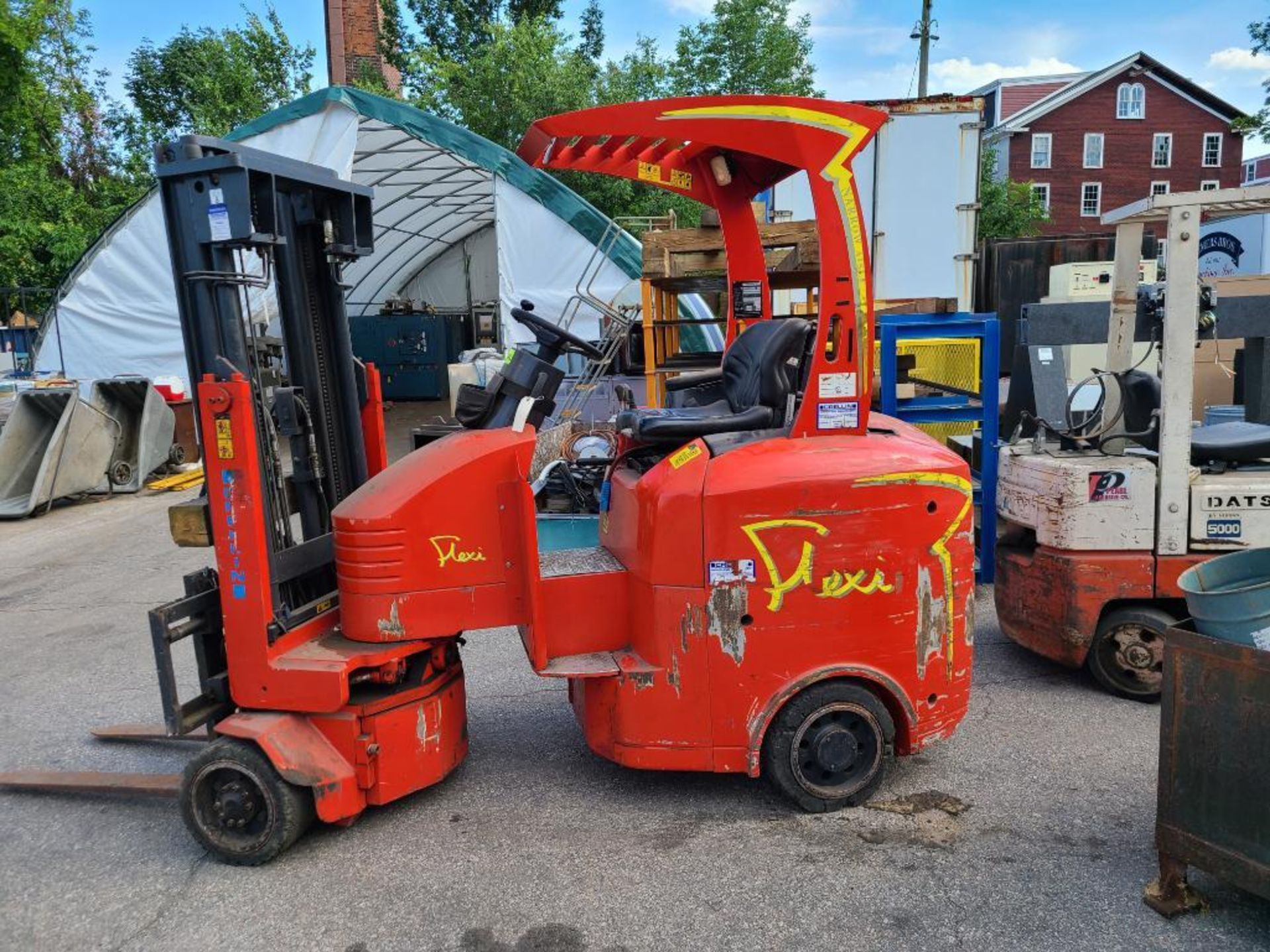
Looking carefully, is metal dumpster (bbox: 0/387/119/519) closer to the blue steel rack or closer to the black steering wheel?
the black steering wheel

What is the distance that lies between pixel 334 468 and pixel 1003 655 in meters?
4.06

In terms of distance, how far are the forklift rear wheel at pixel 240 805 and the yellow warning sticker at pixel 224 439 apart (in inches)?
43.5

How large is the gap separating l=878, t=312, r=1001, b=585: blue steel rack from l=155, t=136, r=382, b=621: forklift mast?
3.78m

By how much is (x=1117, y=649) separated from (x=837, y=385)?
244 centimetres

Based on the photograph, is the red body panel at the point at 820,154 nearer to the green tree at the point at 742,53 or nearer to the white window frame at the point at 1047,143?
the green tree at the point at 742,53

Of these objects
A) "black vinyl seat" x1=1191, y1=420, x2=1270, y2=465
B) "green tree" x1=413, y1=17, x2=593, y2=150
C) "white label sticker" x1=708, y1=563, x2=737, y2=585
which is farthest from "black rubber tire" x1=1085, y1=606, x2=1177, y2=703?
"green tree" x1=413, y1=17, x2=593, y2=150

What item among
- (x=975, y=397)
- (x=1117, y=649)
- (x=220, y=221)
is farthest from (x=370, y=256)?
(x=1117, y=649)

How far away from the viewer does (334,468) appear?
425 cm

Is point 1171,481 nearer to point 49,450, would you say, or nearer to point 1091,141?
point 49,450

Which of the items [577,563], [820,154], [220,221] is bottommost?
[577,563]

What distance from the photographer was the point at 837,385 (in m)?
3.70

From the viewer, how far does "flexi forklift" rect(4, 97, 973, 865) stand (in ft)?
11.3

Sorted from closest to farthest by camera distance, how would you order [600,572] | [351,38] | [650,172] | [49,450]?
[600,572] < [650,172] < [49,450] < [351,38]

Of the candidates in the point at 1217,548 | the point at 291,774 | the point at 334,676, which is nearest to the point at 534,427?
the point at 334,676
